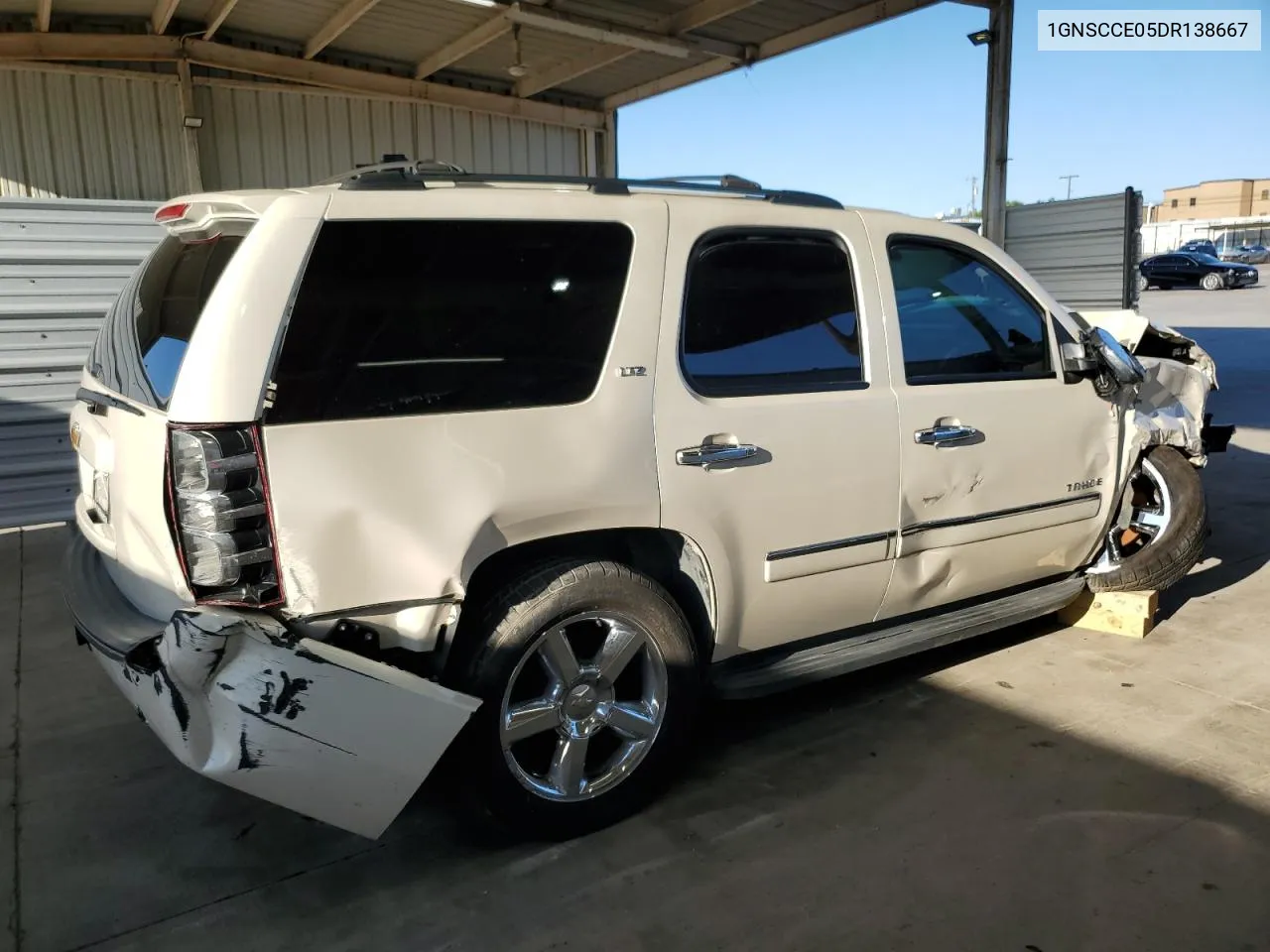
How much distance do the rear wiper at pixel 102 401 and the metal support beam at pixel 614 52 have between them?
7.22 metres

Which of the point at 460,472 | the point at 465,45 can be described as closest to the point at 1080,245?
the point at 465,45

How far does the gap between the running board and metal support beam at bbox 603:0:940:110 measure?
662cm

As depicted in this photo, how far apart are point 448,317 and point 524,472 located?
0.47 metres

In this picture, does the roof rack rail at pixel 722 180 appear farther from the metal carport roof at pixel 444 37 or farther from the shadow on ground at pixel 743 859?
the metal carport roof at pixel 444 37

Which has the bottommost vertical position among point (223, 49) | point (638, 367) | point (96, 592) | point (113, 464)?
point (96, 592)

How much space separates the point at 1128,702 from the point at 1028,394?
132 centimetres

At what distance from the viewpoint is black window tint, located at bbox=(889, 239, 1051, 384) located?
143 inches

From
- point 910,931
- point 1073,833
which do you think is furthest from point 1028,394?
point 910,931

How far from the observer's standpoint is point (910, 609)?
3.79 metres

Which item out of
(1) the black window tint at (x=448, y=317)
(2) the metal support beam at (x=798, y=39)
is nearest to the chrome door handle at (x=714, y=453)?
(1) the black window tint at (x=448, y=317)

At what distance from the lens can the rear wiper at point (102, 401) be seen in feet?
8.87

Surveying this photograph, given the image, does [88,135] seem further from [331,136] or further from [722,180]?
[722,180]

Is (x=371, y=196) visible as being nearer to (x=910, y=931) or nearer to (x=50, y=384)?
(x=910, y=931)

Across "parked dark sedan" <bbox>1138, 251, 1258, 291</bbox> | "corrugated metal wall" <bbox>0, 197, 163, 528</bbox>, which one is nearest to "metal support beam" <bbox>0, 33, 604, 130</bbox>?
"corrugated metal wall" <bbox>0, 197, 163, 528</bbox>
